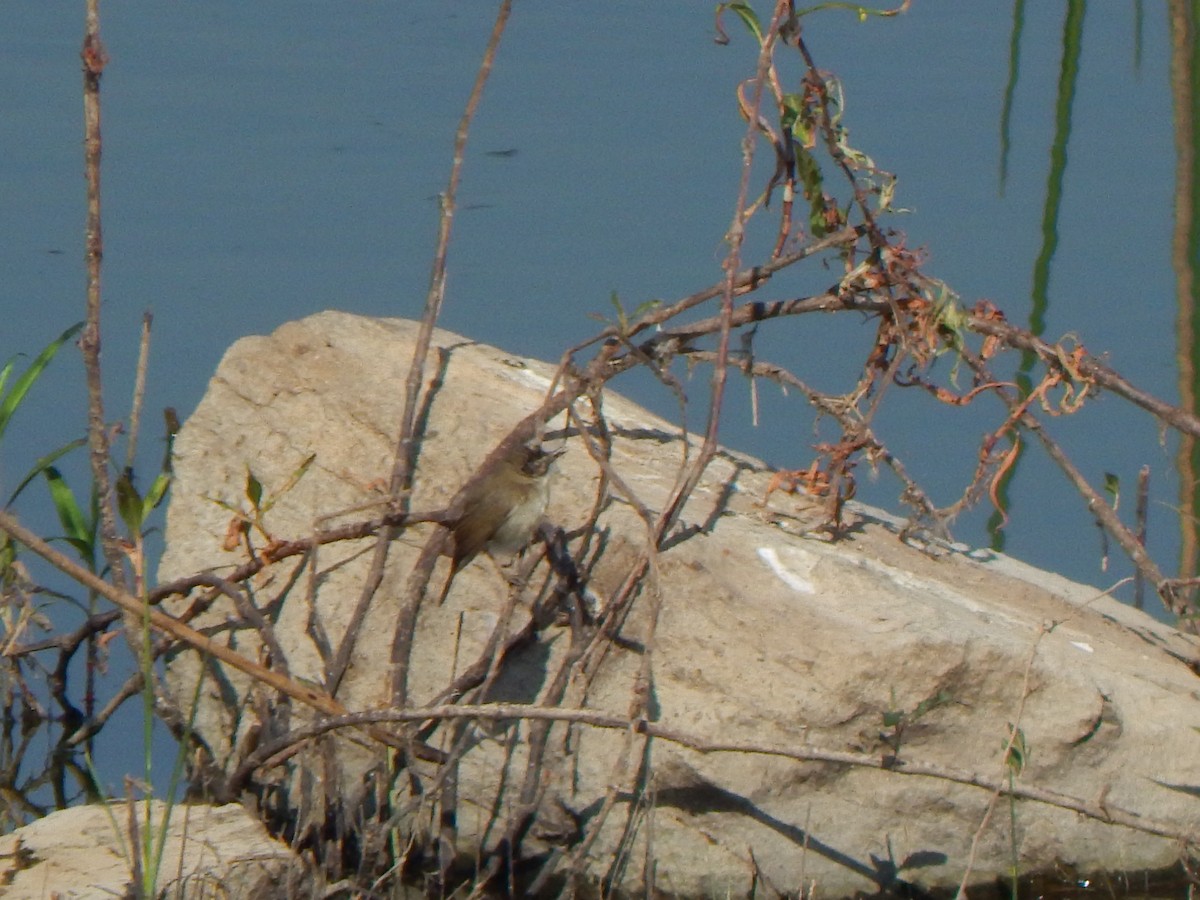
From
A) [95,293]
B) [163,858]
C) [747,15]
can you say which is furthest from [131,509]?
[747,15]

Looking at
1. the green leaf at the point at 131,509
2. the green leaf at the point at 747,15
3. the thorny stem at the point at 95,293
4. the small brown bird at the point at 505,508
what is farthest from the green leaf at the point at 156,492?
the green leaf at the point at 747,15

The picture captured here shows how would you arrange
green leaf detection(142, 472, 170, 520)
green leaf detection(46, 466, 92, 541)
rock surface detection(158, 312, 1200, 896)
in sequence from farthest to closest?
green leaf detection(46, 466, 92, 541)
green leaf detection(142, 472, 170, 520)
rock surface detection(158, 312, 1200, 896)

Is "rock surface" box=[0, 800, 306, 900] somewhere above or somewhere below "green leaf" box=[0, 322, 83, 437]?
below

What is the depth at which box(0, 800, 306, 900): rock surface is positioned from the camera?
121 inches

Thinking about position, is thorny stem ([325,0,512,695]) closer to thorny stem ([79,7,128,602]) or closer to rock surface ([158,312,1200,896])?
rock surface ([158,312,1200,896])

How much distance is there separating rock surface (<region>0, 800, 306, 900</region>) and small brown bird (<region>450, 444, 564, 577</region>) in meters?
0.67

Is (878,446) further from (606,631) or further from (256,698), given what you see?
(256,698)

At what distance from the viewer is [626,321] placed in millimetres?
3516

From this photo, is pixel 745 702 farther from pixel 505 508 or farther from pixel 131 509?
pixel 131 509

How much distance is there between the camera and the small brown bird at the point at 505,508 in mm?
3381

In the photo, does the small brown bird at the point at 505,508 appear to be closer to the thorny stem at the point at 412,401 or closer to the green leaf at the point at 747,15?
the thorny stem at the point at 412,401

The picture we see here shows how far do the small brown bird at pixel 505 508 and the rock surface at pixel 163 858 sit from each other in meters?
0.67

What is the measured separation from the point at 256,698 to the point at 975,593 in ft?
5.10

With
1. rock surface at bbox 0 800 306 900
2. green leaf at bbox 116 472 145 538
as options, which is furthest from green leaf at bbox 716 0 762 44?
rock surface at bbox 0 800 306 900
